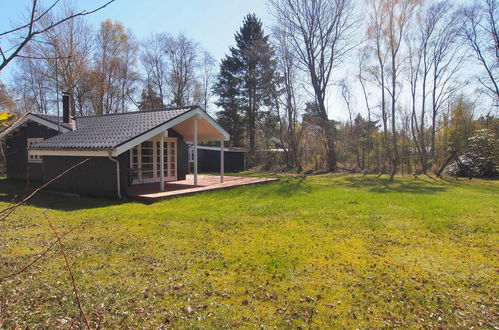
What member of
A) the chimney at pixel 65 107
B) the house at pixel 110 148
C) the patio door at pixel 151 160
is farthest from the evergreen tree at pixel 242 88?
the chimney at pixel 65 107

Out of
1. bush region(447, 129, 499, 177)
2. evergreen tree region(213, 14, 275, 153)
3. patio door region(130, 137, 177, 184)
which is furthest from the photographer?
evergreen tree region(213, 14, 275, 153)

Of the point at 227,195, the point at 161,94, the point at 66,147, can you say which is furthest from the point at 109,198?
the point at 161,94

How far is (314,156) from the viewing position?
969 inches

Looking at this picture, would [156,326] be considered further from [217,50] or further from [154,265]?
[217,50]

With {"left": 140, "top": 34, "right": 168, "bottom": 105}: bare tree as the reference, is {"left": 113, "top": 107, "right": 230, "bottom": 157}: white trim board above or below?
below

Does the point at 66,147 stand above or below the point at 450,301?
above

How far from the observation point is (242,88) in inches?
1045

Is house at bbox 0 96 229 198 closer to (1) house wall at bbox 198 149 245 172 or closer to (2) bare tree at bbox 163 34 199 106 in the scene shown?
(1) house wall at bbox 198 149 245 172

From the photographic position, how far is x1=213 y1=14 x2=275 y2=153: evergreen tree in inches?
1033

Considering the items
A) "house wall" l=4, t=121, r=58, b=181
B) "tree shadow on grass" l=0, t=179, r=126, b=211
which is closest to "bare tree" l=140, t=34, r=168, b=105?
"house wall" l=4, t=121, r=58, b=181

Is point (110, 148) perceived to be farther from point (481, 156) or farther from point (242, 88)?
point (481, 156)

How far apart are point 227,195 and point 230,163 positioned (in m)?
11.3

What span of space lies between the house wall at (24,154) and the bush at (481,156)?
22.3m

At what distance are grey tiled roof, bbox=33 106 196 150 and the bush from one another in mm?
17396
